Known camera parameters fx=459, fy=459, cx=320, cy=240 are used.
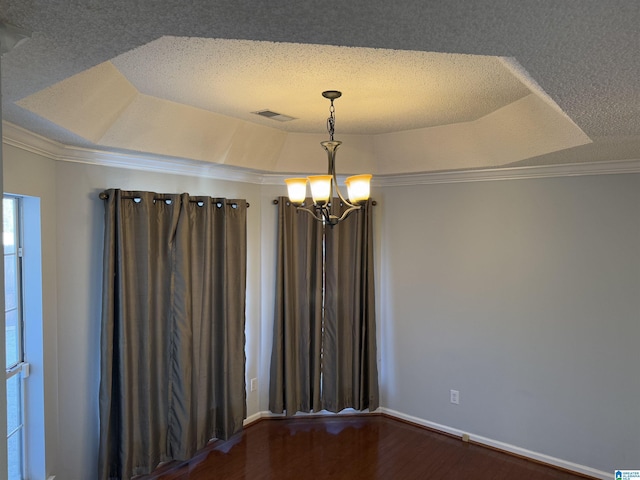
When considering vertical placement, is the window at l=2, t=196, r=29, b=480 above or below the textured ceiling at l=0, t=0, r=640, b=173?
below

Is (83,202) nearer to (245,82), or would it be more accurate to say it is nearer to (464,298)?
(245,82)

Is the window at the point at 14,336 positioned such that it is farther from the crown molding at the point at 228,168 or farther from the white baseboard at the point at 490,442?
the white baseboard at the point at 490,442

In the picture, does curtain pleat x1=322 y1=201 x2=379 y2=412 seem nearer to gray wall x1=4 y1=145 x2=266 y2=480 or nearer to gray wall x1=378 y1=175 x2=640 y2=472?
gray wall x1=378 y1=175 x2=640 y2=472

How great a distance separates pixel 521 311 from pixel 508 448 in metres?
1.11

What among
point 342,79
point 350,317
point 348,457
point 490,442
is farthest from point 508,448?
point 342,79

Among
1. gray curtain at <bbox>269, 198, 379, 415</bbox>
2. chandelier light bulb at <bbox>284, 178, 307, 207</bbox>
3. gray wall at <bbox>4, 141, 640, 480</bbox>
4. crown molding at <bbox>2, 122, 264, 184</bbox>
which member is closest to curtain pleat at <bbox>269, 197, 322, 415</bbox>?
gray curtain at <bbox>269, 198, 379, 415</bbox>

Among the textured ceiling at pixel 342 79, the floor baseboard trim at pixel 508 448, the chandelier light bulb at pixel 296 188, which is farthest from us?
the floor baseboard trim at pixel 508 448

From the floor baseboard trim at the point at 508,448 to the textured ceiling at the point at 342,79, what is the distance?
2233mm

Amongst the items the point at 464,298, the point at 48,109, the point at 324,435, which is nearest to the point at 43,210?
the point at 48,109

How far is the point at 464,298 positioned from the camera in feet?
12.8

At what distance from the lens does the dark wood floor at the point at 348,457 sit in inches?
131

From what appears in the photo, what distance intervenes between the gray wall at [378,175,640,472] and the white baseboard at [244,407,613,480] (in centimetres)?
4

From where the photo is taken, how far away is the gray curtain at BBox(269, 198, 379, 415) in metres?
4.16

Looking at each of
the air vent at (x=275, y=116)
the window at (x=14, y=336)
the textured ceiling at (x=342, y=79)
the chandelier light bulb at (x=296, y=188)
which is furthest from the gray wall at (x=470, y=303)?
the chandelier light bulb at (x=296, y=188)
